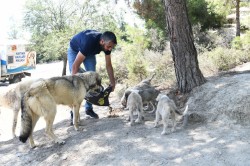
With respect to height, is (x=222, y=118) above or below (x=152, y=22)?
below

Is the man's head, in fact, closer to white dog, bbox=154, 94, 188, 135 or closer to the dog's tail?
white dog, bbox=154, 94, 188, 135

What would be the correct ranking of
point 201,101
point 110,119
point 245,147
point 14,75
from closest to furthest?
1. point 245,147
2. point 201,101
3. point 110,119
4. point 14,75

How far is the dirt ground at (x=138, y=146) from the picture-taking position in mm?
4211

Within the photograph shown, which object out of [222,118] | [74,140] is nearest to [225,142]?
[222,118]

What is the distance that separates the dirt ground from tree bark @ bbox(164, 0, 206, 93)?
27.7 inches

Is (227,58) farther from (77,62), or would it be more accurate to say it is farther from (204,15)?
(204,15)

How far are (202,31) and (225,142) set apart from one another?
12.8 m

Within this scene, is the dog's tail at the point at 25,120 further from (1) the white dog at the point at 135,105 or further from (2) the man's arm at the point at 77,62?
(1) the white dog at the point at 135,105

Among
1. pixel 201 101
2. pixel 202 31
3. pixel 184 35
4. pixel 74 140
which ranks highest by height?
pixel 202 31

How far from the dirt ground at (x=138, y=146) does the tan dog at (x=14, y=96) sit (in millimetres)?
668

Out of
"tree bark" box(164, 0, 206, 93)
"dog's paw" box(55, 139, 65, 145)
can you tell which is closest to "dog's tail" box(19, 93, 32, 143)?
"dog's paw" box(55, 139, 65, 145)

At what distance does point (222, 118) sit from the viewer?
543 cm

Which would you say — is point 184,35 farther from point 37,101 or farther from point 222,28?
point 222,28

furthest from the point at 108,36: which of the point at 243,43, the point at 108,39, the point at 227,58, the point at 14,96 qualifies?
the point at 243,43
